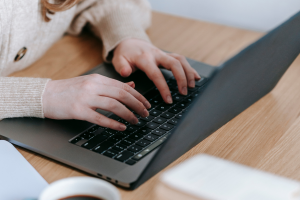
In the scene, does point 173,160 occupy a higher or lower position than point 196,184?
lower

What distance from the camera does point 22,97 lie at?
59 cm

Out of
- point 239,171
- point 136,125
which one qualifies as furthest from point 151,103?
point 239,171

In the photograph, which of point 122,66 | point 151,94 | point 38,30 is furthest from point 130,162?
point 38,30

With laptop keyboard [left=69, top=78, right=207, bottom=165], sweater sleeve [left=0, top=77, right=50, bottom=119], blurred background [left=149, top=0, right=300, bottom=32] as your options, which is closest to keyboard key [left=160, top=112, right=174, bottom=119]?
laptop keyboard [left=69, top=78, right=207, bottom=165]

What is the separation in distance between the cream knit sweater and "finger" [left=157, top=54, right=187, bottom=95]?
0.38 ft

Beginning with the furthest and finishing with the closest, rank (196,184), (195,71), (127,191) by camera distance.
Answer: (195,71) < (127,191) < (196,184)

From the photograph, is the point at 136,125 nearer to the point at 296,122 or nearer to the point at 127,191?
the point at 127,191

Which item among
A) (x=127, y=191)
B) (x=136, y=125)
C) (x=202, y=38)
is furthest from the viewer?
(x=202, y=38)

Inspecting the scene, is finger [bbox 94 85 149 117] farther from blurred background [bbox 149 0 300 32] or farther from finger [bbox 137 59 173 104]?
blurred background [bbox 149 0 300 32]

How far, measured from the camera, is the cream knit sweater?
0.59 metres

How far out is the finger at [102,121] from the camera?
20.8 inches

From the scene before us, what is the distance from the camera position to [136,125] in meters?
0.55

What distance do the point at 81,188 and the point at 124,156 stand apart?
118mm

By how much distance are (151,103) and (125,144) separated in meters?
0.14
